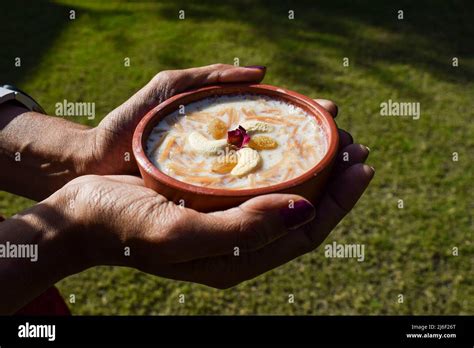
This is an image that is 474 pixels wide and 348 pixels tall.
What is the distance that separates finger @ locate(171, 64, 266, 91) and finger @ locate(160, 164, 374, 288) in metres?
0.70

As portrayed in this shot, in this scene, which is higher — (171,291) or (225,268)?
(225,268)

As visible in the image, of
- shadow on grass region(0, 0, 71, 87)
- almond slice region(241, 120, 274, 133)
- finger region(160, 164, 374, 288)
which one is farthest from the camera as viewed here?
shadow on grass region(0, 0, 71, 87)

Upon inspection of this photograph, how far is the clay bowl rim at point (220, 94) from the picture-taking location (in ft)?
8.16

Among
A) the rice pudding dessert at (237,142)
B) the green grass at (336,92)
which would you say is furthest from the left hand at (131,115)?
the green grass at (336,92)

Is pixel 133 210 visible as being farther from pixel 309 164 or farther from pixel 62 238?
pixel 309 164

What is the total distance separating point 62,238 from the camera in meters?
2.64

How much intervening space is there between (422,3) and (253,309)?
5357 mm

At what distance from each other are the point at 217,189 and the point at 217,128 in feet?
1.59

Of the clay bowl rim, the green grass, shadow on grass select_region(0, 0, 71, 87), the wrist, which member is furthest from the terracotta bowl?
shadow on grass select_region(0, 0, 71, 87)

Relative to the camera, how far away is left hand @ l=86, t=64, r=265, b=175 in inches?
124

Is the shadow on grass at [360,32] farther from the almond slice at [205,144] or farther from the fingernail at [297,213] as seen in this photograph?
the fingernail at [297,213]

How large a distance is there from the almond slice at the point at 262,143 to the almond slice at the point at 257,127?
0.25ft

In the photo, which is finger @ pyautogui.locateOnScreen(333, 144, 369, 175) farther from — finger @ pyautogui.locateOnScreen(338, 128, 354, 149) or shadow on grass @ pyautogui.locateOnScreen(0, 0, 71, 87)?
shadow on grass @ pyautogui.locateOnScreen(0, 0, 71, 87)

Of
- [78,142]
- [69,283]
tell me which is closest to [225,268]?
[78,142]
